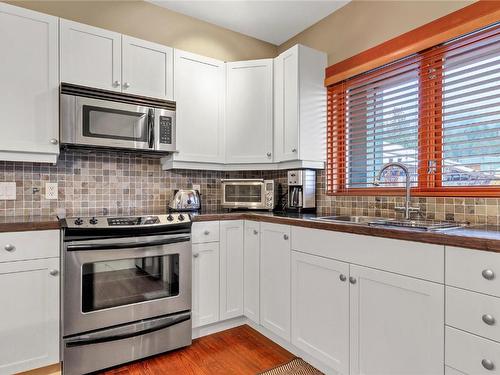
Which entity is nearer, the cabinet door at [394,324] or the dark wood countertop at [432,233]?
the dark wood countertop at [432,233]

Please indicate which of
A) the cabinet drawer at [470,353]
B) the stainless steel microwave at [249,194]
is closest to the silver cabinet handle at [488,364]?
the cabinet drawer at [470,353]

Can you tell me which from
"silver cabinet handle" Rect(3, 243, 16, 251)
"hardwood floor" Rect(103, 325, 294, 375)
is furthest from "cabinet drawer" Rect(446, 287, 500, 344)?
"silver cabinet handle" Rect(3, 243, 16, 251)

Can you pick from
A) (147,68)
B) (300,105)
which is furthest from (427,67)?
(147,68)

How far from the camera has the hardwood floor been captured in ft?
6.39

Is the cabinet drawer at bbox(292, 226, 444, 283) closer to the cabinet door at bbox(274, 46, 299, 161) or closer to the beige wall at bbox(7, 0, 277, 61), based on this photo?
the cabinet door at bbox(274, 46, 299, 161)

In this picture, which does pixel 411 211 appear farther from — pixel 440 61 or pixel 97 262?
pixel 97 262

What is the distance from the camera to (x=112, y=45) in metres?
2.27

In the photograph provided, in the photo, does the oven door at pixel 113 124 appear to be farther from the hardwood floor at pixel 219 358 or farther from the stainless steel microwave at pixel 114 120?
the hardwood floor at pixel 219 358

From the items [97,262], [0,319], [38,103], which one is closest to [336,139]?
[97,262]

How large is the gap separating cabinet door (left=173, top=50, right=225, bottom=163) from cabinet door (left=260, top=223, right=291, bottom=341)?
85cm

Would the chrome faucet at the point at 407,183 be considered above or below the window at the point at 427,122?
below

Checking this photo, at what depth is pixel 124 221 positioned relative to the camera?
1.97 m

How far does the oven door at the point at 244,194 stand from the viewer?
2.70 meters

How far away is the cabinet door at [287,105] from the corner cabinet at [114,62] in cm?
88
